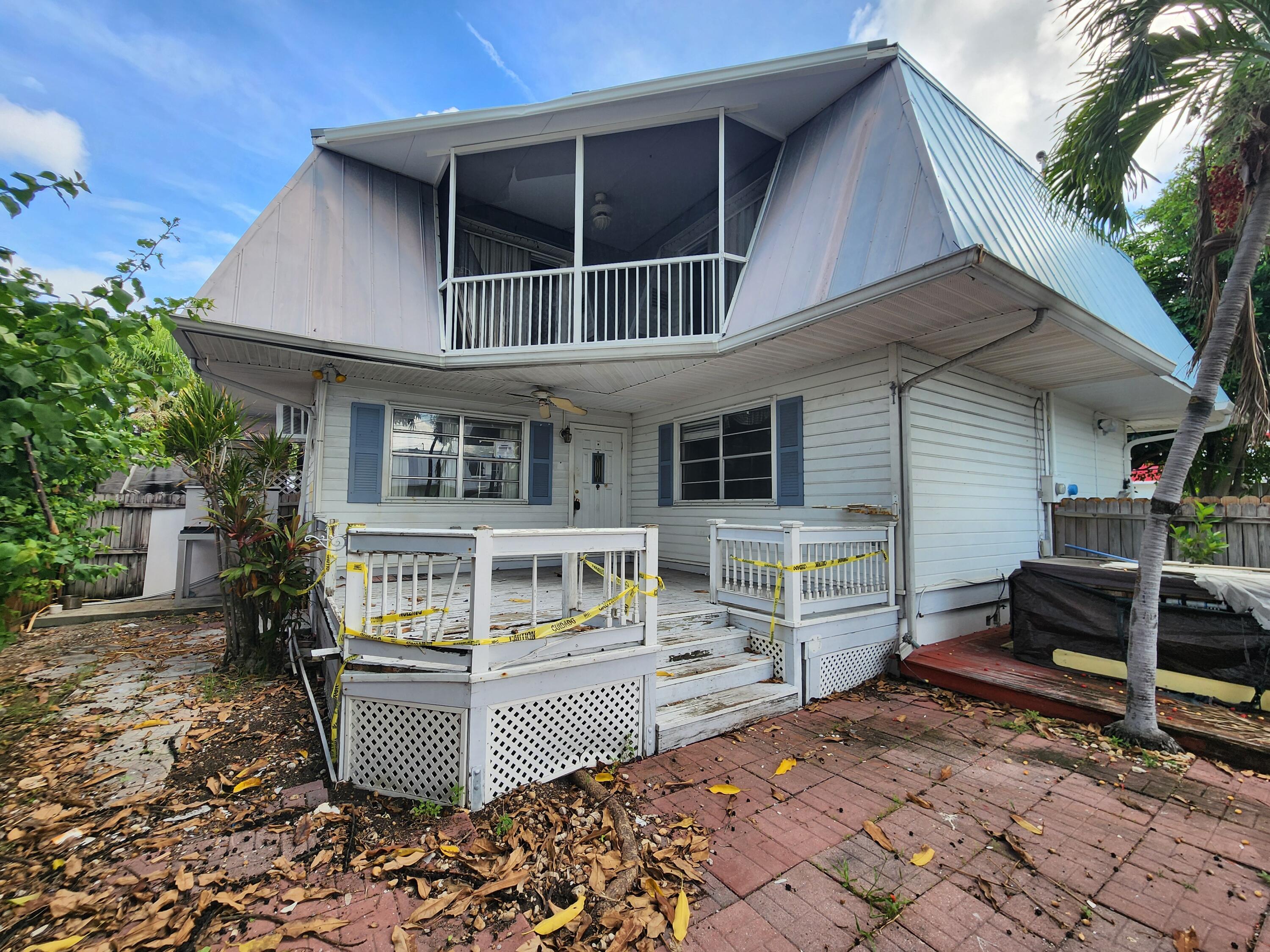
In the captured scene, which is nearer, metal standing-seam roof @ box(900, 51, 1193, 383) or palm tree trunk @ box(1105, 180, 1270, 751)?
palm tree trunk @ box(1105, 180, 1270, 751)

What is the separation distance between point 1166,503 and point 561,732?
439cm

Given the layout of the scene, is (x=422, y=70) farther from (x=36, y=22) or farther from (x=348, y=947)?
(x=348, y=947)

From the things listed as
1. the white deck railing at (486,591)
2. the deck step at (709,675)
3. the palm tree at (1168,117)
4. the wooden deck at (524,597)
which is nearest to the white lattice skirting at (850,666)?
the deck step at (709,675)

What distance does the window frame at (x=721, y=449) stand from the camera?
6551mm

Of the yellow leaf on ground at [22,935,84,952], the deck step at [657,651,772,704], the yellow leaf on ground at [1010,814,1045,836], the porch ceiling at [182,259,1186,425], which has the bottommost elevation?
the yellow leaf on ground at [1010,814,1045,836]

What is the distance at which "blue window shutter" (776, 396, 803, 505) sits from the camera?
6.19 meters

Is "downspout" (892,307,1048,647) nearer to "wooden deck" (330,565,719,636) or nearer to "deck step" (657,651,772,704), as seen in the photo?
"deck step" (657,651,772,704)

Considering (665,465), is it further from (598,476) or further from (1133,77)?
(1133,77)

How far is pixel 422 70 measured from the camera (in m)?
8.14

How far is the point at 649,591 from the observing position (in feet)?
11.7

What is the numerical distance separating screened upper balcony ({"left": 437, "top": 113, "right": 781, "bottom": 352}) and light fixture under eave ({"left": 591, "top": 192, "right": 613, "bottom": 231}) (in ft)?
0.09

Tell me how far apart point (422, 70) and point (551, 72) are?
2282mm

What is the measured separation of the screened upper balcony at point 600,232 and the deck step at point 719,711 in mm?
3645

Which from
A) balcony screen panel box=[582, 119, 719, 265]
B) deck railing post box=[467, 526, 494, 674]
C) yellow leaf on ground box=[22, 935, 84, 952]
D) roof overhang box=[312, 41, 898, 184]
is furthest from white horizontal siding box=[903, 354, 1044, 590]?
yellow leaf on ground box=[22, 935, 84, 952]
